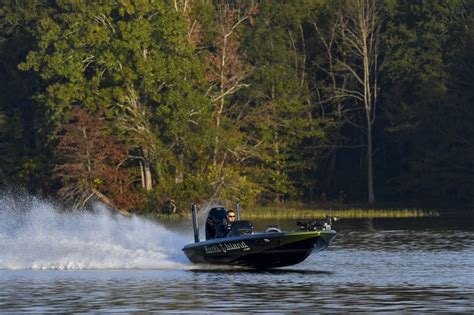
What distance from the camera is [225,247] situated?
38.5m

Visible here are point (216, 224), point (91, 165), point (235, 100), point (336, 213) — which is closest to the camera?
point (216, 224)

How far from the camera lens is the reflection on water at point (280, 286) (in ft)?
97.9

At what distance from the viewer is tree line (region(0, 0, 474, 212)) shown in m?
75.4

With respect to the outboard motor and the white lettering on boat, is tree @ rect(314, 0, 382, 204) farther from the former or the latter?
the white lettering on boat

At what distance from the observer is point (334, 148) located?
87562mm

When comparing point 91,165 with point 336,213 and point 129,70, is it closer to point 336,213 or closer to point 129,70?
point 129,70

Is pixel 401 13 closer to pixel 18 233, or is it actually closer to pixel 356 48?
pixel 356 48

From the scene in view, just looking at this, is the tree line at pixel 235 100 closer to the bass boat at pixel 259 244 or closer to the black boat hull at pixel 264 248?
the bass boat at pixel 259 244

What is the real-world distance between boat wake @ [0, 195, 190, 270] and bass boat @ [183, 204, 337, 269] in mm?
1860

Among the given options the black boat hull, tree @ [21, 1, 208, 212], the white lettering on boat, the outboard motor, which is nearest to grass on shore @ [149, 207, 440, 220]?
tree @ [21, 1, 208, 212]

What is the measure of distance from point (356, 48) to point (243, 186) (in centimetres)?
1505

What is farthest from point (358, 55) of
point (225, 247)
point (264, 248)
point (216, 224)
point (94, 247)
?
point (264, 248)

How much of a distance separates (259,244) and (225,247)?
0.96 m

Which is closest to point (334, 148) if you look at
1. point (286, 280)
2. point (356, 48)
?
point (356, 48)
